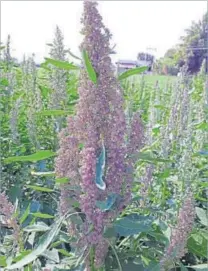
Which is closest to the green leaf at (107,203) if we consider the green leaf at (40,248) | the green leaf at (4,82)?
the green leaf at (40,248)

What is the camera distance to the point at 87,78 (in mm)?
1465

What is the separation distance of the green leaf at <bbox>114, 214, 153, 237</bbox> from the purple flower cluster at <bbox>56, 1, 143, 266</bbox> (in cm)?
4

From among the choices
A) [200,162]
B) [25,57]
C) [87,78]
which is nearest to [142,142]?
[87,78]

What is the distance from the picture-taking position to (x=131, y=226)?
1.53 m

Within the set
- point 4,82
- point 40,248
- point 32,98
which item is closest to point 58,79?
point 32,98

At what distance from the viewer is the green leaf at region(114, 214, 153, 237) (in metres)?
1.51

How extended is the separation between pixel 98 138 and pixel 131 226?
298 mm

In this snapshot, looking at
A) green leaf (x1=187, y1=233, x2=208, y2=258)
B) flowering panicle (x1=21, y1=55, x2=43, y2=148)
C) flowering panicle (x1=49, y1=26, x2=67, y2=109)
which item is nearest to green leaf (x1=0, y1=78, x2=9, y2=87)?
flowering panicle (x1=21, y1=55, x2=43, y2=148)

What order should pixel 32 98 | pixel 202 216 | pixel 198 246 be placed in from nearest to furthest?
1. pixel 198 246
2. pixel 202 216
3. pixel 32 98

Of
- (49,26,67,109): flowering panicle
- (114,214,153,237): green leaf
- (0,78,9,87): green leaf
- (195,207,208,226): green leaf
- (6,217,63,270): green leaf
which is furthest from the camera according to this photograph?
(0,78,9,87): green leaf

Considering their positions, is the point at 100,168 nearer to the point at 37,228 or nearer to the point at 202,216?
the point at 37,228

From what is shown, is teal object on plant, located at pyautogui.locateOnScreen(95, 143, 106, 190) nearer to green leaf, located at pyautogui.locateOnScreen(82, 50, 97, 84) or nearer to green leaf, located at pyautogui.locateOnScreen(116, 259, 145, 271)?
green leaf, located at pyautogui.locateOnScreen(82, 50, 97, 84)

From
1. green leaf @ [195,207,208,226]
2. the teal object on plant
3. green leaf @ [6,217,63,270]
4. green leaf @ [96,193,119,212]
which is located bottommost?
green leaf @ [195,207,208,226]

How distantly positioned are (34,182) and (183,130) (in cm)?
83
